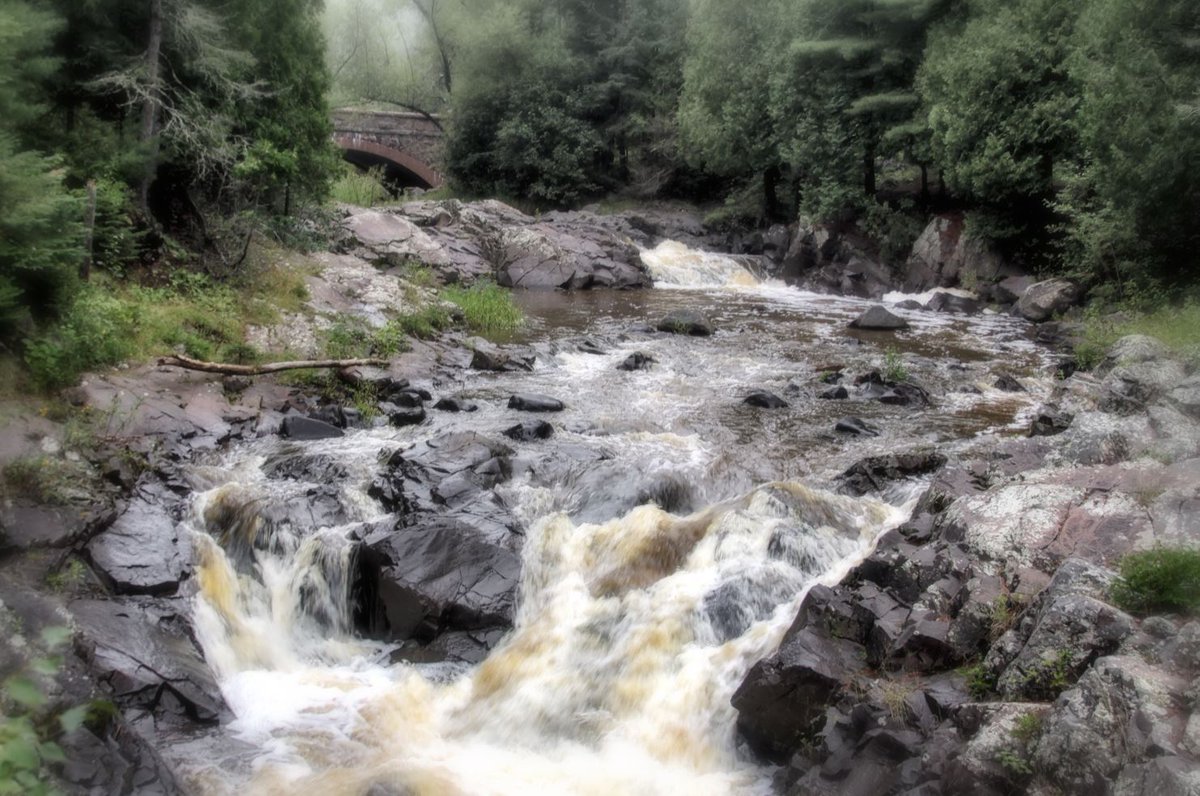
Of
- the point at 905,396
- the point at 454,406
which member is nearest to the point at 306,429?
the point at 454,406

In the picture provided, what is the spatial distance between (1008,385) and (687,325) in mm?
7363

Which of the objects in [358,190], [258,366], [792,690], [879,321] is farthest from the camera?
[358,190]

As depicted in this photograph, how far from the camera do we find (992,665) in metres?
5.71

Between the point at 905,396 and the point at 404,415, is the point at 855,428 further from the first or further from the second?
the point at 404,415

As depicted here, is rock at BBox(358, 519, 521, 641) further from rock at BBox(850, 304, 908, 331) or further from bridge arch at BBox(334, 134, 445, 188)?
bridge arch at BBox(334, 134, 445, 188)

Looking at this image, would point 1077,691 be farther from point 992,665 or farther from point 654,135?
point 654,135

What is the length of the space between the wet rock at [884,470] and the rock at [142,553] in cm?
737

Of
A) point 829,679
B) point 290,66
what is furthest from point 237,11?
point 829,679

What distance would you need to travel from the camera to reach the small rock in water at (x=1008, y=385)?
1485cm

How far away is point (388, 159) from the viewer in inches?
1841

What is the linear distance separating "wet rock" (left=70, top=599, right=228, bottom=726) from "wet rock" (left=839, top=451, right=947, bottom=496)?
7147mm

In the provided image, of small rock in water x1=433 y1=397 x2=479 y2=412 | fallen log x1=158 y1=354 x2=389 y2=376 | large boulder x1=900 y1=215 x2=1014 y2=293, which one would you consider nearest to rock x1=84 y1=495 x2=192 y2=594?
fallen log x1=158 y1=354 x2=389 y2=376

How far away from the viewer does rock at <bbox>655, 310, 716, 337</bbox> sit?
65.2ft

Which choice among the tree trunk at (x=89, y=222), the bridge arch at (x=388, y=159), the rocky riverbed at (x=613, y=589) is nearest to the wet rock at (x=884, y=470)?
the rocky riverbed at (x=613, y=589)
